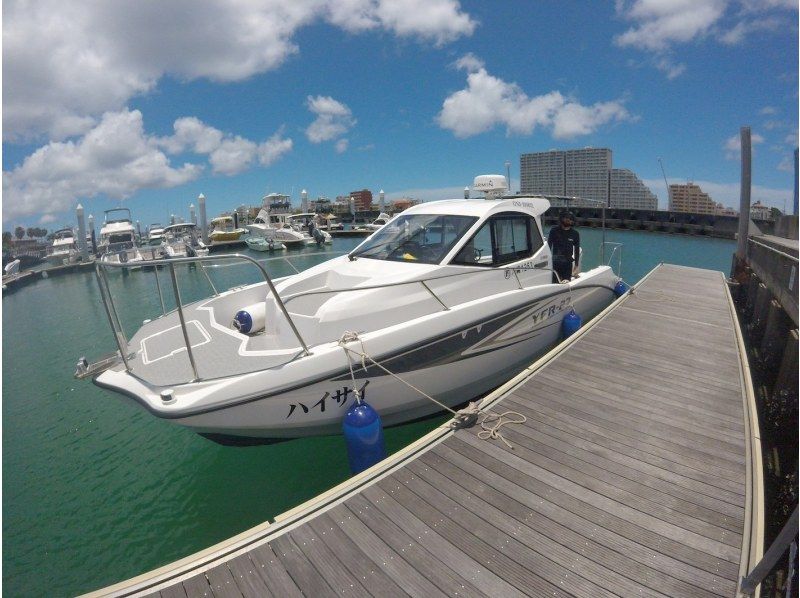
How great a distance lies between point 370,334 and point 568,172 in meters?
33.8

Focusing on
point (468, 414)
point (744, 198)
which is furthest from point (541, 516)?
point (744, 198)

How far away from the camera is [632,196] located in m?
40.9

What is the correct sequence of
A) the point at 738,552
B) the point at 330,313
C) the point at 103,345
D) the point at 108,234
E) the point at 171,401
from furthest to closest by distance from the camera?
the point at 108,234
the point at 103,345
the point at 330,313
the point at 171,401
the point at 738,552

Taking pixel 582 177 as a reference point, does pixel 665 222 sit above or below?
below

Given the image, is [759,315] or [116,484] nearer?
[116,484]

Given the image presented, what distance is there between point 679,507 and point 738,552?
0.41 meters

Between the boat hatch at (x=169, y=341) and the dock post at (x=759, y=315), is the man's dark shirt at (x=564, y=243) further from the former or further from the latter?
the boat hatch at (x=169, y=341)

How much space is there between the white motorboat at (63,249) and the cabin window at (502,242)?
3800 cm

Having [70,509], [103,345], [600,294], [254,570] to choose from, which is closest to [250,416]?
[254,570]

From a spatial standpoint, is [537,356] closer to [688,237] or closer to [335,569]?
[335,569]

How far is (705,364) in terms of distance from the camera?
17.4 ft

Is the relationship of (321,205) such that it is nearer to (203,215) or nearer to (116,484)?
(203,215)

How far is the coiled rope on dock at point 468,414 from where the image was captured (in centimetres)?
395

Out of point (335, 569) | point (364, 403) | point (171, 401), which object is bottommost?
point (335, 569)
